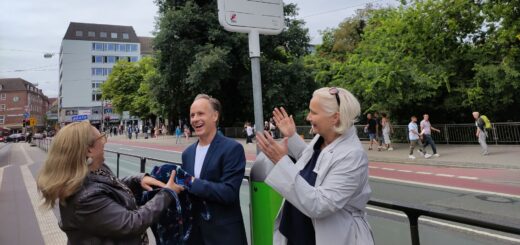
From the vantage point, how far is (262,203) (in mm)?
2572

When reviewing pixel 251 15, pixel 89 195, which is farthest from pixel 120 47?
pixel 89 195

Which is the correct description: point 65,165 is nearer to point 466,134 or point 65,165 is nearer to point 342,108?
point 342,108

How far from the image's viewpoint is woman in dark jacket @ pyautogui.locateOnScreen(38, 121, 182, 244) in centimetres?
194

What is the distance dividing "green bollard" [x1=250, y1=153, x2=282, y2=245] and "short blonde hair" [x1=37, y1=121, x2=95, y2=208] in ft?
3.27

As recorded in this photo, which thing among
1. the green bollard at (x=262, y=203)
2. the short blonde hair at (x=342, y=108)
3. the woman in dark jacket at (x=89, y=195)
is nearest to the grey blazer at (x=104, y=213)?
the woman in dark jacket at (x=89, y=195)

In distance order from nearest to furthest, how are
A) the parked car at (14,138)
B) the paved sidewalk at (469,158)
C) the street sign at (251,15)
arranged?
the street sign at (251,15) → the paved sidewalk at (469,158) → the parked car at (14,138)

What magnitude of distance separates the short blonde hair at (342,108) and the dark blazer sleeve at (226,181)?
0.78 meters

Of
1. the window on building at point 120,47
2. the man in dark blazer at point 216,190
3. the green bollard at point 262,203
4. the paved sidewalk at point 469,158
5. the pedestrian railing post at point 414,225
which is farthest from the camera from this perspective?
the window on building at point 120,47

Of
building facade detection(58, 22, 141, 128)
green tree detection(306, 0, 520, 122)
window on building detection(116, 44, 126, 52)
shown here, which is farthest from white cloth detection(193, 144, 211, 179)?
window on building detection(116, 44, 126, 52)

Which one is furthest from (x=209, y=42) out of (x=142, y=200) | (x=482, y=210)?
(x=142, y=200)

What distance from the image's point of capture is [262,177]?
2443 millimetres

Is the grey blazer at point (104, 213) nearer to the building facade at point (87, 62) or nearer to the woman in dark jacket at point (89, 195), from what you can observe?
the woman in dark jacket at point (89, 195)

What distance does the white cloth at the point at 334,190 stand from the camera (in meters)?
1.68

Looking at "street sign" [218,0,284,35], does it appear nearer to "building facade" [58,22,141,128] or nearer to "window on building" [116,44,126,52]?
"building facade" [58,22,141,128]
